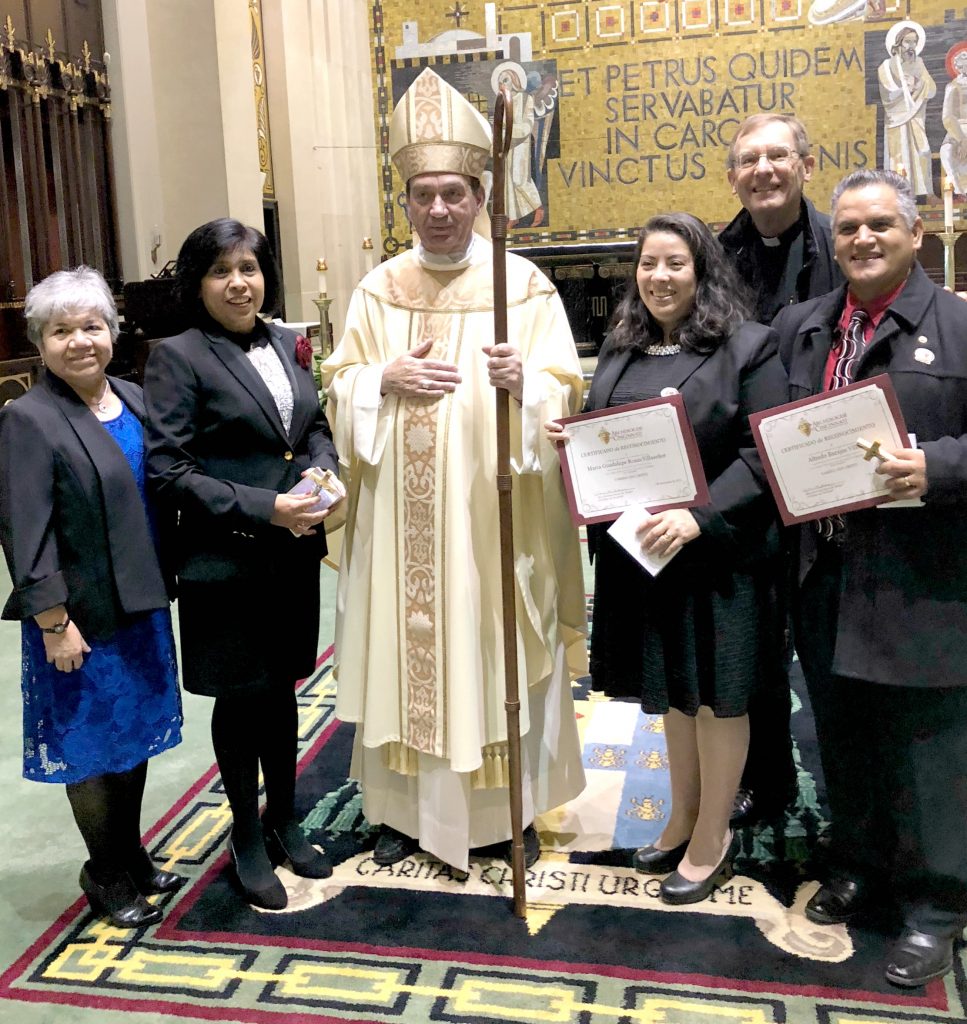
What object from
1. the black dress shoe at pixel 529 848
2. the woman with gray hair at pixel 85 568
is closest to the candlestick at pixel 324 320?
the woman with gray hair at pixel 85 568

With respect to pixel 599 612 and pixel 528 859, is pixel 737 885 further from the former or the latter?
pixel 599 612

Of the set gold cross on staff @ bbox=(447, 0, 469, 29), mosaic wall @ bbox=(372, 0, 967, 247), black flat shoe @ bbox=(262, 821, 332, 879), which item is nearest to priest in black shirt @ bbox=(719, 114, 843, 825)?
black flat shoe @ bbox=(262, 821, 332, 879)

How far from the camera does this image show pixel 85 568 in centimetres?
230

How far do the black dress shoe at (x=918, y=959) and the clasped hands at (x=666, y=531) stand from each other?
97cm

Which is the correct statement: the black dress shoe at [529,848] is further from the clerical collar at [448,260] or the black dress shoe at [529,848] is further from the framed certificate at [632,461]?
the clerical collar at [448,260]

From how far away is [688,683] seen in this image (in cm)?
237

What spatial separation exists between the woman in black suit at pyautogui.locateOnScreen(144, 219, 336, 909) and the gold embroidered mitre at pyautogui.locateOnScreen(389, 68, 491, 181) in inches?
17.1

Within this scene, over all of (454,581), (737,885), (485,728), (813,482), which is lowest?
(737,885)

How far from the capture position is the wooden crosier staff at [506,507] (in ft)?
7.45

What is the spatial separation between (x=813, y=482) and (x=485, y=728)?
1.04m

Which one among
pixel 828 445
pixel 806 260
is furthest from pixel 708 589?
pixel 806 260

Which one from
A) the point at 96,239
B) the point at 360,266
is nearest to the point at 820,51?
the point at 360,266

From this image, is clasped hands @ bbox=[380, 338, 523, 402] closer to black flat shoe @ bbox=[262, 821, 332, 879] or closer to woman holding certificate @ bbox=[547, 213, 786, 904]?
woman holding certificate @ bbox=[547, 213, 786, 904]

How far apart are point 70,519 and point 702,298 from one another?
4.80 feet
